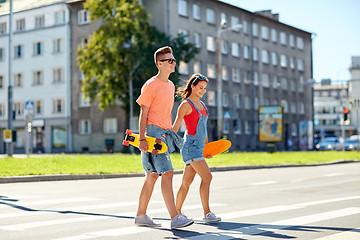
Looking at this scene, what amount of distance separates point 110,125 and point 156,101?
46156 millimetres

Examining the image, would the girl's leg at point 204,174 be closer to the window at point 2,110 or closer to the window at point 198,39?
the window at point 198,39

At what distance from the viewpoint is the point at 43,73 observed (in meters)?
57.2

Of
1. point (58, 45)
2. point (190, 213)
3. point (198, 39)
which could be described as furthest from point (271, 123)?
point (190, 213)

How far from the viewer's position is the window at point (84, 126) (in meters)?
54.4

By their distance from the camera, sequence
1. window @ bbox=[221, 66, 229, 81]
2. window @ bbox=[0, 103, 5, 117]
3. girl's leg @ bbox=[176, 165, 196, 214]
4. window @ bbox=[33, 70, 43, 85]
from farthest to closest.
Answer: window @ bbox=[0, 103, 5, 117] → window @ bbox=[221, 66, 229, 81] → window @ bbox=[33, 70, 43, 85] → girl's leg @ bbox=[176, 165, 196, 214]

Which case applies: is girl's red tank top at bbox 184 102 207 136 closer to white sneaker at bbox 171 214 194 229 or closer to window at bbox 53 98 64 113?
white sneaker at bbox 171 214 194 229

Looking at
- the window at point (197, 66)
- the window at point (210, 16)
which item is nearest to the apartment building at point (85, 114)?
the window at point (197, 66)

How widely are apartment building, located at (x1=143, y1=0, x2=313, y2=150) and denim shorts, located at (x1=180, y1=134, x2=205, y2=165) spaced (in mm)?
40815

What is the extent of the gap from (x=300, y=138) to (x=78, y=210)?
59658 mm

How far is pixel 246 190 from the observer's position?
43.3ft

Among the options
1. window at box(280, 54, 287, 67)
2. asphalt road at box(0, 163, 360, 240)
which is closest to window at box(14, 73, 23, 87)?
window at box(280, 54, 287, 67)

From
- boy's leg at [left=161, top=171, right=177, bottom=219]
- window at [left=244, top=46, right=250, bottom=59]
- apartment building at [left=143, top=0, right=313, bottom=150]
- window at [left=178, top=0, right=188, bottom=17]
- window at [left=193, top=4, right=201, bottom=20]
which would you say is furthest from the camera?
window at [left=244, top=46, right=250, bottom=59]

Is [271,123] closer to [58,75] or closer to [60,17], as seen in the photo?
[58,75]

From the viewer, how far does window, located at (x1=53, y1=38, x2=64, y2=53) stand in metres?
55.9
